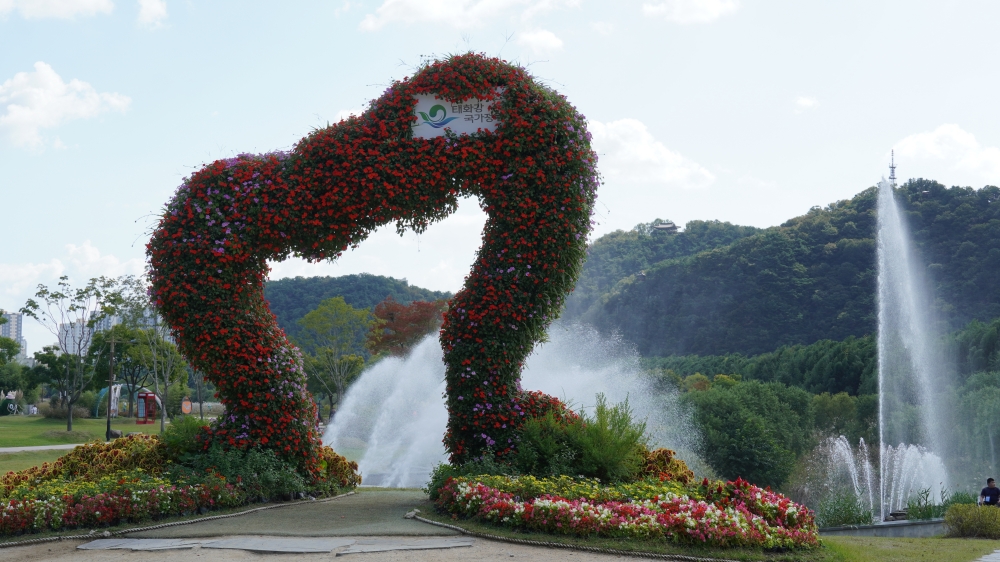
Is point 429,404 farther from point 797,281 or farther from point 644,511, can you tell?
point 797,281

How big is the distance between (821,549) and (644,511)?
1355mm

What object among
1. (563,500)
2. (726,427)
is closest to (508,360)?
(563,500)

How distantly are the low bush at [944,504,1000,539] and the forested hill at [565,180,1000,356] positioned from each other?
20101 mm

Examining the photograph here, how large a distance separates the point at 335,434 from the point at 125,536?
22.8 meters

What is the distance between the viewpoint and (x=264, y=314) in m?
9.56

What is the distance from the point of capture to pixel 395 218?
9.55 metres

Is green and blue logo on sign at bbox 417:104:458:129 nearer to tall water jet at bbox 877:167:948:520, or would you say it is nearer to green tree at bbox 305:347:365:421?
tall water jet at bbox 877:167:948:520

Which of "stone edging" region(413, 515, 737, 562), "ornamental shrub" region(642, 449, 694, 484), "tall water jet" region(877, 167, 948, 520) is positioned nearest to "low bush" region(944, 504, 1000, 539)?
"ornamental shrub" region(642, 449, 694, 484)

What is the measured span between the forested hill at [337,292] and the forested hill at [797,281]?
43.2ft

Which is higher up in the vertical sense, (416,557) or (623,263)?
(623,263)

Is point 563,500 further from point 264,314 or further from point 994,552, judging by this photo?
point 264,314

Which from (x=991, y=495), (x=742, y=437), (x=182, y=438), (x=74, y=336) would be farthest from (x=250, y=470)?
(x=74, y=336)

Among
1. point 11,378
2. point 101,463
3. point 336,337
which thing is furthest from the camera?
point 11,378

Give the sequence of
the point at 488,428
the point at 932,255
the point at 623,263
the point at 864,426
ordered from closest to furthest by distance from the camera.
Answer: the point at 488,428 < the point at 864,426 < the point at 932,255 < the point at 623,263
